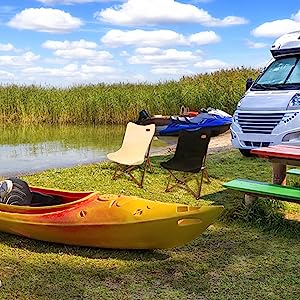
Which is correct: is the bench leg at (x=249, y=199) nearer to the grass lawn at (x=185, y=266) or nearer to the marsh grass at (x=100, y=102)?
the grass lawn at (x=185, y=266)

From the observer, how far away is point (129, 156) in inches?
331

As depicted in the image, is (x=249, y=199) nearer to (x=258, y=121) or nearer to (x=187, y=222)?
(x=187, y=222)

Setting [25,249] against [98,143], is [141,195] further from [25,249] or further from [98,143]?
[98,143]

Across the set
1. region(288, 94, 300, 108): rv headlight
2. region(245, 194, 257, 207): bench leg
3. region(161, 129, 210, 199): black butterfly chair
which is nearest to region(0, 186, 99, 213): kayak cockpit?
region(245, 194, 257, 207): bench leg

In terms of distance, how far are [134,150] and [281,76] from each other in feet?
11.6

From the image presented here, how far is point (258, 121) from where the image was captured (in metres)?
9.63

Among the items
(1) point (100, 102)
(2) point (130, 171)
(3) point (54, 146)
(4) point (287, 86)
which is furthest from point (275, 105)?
(1) point (100, 102)

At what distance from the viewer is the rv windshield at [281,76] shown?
998cm

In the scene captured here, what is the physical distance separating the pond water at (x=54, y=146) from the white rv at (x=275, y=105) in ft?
13.6

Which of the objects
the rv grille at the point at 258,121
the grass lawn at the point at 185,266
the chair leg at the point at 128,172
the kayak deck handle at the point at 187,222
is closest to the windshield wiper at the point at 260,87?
the rv grille at the point at 258,121

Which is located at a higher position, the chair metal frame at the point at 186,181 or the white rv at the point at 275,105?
the white rv at the point at 275,105

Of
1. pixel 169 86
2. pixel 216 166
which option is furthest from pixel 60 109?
pixel 216 166

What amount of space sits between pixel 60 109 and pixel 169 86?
14.9 ft

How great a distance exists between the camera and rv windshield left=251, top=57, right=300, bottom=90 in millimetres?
9977
